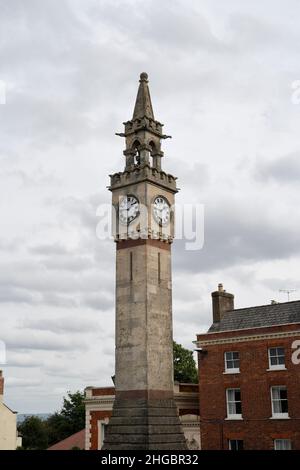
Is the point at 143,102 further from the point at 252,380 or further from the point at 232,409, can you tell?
the point at 232,409

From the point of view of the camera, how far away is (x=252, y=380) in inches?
1501

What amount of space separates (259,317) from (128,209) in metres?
12.3

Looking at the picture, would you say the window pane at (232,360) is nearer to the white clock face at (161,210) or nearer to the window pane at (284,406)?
the window pane at (284,406)

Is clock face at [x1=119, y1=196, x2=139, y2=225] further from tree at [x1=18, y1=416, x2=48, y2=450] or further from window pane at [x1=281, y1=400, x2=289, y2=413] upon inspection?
tree at [x1=18, y1=416, x2=48, y2=450]

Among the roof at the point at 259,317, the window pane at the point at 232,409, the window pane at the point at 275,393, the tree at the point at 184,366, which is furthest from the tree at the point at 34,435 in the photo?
the window pane at the point at 275,393

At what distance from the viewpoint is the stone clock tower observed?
104 feet

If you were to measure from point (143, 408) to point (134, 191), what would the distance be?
40.1ft

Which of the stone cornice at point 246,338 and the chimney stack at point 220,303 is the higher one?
the chimney stack at point 220,303

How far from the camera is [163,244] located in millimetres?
35031

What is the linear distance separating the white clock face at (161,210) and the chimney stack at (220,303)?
383 inches

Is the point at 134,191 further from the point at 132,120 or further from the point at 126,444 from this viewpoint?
the point at 126,444

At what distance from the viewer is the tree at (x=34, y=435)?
6950cm

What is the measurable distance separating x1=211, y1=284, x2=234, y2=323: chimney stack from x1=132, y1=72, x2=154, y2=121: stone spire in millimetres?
13701

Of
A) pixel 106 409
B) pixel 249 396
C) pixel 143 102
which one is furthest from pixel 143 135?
pixel 106 409
